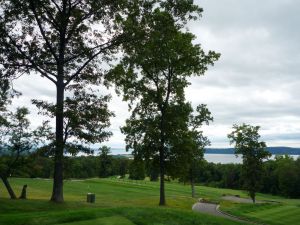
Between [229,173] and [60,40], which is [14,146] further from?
[229,173]

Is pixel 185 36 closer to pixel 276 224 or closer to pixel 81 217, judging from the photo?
pixel 276 224

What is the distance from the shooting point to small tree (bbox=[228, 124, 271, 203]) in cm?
6334

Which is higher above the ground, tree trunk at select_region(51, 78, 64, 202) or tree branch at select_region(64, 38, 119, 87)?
tree branch at select_region(64, 38, 119, 87)

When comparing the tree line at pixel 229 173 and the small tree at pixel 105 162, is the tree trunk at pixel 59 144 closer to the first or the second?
the tree line at pixel 229 173

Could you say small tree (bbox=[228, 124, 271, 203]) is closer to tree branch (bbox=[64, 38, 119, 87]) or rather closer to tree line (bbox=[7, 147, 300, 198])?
tree line (bbox=[7, 147, 300, 198])

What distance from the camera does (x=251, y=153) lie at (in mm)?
64062

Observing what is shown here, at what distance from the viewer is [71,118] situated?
859 inches

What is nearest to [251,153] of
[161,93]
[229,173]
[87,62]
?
[161,93]

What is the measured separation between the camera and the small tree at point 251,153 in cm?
6334

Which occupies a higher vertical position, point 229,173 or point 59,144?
point 229,173

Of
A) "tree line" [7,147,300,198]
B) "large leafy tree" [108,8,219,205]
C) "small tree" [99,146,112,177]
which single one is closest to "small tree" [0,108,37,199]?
"large leafy tree" [108,8,219,205]

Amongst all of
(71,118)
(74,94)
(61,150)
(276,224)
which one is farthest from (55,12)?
(276,224)

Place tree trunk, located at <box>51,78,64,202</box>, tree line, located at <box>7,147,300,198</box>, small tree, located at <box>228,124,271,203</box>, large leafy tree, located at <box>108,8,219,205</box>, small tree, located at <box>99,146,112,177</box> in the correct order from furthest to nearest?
1. small tree, located at <box>99,146,112,177</box>
2. tree line, located at <box>7,147,300,198</box>
3. small tree, located at <box>228,124,271,203</box>
4. large leafy tree, located at <box>108,8,219,205</box>
5. tree trunk, located at <box>51,78,64,202</box>

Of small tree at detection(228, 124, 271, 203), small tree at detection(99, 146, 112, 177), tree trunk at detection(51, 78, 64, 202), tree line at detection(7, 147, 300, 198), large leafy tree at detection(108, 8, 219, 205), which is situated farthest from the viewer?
small tree at detection(99, 146, 112, 177)
